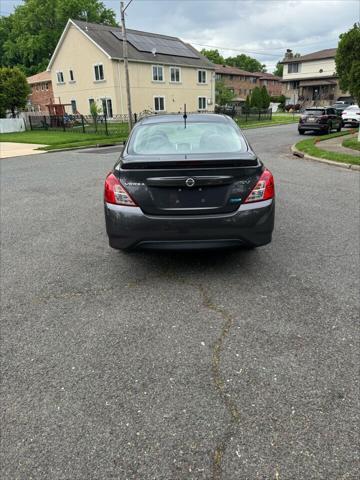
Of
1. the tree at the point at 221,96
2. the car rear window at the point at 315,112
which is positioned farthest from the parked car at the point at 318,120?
the tree at the point at 221,96

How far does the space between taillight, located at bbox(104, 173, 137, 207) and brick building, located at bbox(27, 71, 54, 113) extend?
161 feet

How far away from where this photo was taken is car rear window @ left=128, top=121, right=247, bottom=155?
4.11m

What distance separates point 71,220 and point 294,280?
12.2 feet

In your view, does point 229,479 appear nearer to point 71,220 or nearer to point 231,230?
point 231,230

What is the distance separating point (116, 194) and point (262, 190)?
1.41 m

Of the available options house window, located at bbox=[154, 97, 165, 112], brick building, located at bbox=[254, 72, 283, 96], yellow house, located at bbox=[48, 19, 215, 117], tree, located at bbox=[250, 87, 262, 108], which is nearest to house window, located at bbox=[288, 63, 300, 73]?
brick building, located at bbox=[254, 72, 283, 96]

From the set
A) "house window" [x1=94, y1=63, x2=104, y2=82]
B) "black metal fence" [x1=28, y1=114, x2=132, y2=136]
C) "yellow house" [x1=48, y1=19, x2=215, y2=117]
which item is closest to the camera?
"black metal fence" [x1=28, y1=114, x2=132, y2=136]

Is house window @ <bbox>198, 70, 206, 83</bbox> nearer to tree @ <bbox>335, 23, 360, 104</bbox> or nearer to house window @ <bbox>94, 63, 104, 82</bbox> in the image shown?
house window @ <bbox>94, 63, 104, 82</bbox>

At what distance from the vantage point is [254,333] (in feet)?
9.89

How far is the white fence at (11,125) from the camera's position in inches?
1156

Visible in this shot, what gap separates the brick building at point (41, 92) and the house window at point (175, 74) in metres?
17.7

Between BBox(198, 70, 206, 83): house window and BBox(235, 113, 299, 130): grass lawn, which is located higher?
BBox(198, 70, 206, 83): house window

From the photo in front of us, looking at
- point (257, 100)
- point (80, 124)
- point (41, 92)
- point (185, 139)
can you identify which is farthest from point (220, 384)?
point (41, 92)

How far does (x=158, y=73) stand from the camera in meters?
37.2
